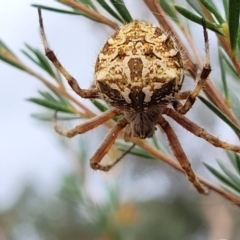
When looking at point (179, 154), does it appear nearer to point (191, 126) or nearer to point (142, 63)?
point (191, 126)

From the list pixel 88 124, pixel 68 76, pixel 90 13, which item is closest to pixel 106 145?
pixel 88 124

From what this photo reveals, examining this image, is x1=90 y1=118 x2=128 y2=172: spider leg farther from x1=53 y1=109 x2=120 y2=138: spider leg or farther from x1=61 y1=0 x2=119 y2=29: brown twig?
x1=61 y1=0 x2=119 y2=29: brown twig

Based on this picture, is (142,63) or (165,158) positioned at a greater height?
(142,63)

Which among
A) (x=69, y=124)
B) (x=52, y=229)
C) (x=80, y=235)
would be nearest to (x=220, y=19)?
(x=69, y=124)

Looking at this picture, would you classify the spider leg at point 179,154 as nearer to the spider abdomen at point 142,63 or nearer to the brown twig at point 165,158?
the brown twig at point 165,158

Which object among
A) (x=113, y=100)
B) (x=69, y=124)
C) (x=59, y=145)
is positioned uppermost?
(x=113, y=100)

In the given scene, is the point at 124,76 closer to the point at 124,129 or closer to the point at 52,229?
the point at 124,129
